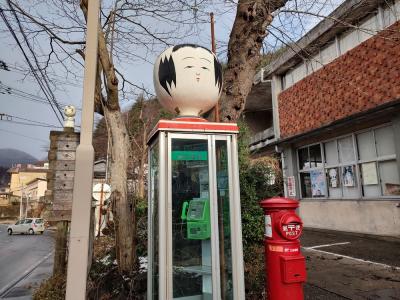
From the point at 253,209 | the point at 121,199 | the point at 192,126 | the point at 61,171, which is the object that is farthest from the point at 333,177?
the point at 61,171

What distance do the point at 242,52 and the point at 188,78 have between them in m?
2.27

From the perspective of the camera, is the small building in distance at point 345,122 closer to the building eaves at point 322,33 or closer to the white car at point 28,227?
the building eaves at point 322,33

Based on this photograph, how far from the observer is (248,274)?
527 centimetres

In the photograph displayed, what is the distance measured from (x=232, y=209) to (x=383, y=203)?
810cm

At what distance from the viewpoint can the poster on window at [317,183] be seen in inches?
517

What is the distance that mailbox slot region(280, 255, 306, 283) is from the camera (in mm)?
3866

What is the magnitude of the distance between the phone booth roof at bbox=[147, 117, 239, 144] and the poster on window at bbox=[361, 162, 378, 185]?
8.45m

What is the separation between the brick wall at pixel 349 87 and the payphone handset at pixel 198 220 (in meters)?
5.30

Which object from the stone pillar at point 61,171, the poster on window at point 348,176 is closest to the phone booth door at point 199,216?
the stone pillar at point 61,171

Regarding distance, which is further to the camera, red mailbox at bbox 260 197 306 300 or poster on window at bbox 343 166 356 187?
poster on window at bbox 343 166 356 187

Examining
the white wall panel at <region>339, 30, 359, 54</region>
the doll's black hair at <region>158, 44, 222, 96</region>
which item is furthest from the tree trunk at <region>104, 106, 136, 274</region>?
the white wall panel at <region>339, 30, 359, 54</region>

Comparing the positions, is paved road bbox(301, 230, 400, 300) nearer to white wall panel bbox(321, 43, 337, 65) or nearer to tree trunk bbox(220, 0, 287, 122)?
tree trunk bbox(220, 0, 287, 122)

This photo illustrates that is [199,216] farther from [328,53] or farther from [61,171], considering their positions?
[328,53]

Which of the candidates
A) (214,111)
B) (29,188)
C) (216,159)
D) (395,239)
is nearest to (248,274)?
(216,159)
